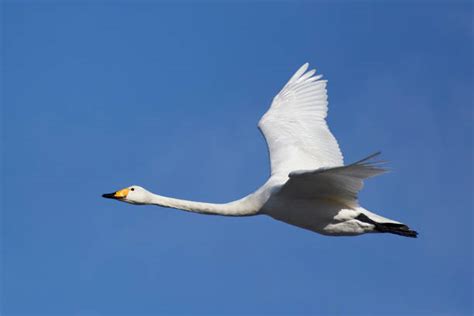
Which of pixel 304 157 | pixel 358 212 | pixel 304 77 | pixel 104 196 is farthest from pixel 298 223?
pixel 304 77

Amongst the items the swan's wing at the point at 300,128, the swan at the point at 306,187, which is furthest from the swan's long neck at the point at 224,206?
the swan's wing at the point at 300,128

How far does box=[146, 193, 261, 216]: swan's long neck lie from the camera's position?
48.8 ft

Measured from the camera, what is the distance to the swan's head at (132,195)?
50.6 feet

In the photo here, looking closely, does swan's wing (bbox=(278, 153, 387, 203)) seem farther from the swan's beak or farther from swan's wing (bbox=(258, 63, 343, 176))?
the swan's beak

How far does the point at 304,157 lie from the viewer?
16.4m

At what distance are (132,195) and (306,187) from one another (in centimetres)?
298

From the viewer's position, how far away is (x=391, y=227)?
14602mm

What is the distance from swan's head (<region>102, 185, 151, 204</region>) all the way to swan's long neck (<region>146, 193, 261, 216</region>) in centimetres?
38

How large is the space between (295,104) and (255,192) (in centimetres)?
347

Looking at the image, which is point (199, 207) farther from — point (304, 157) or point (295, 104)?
point (295, 104)

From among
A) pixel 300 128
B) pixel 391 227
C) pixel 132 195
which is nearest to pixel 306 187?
pixel 391 227

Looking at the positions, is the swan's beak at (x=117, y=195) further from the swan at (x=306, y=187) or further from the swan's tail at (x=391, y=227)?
the swan's tail at (x=391, y=227)

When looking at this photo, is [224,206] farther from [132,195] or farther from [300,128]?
[300,128]

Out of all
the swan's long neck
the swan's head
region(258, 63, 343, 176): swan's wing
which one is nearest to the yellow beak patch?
the swan's head
